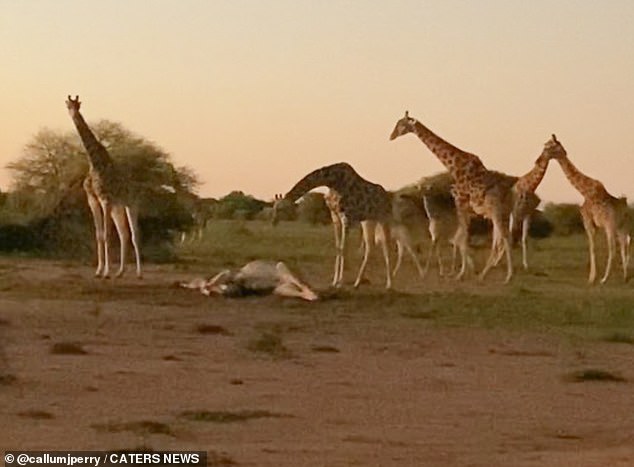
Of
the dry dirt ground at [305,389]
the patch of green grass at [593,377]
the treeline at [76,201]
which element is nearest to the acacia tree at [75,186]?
the treeline at [76,201]

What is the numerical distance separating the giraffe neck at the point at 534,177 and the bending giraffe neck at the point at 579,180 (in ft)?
1.67

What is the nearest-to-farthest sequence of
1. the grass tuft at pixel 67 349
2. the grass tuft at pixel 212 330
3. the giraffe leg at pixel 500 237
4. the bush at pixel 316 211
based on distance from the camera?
1. the grass tuft at pixel 67 349
2. the grass tuft at pixel 212 330
3. the giraffe leg at pixel 500 237
4. the bush at pixel 316 211

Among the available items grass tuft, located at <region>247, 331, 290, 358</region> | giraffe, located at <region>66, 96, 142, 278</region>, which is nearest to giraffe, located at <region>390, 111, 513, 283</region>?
giraffe, located at <region>66, 96, 142, 278</region>

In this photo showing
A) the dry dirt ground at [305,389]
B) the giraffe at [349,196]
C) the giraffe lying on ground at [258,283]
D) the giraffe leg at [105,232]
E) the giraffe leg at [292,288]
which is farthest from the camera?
the giraffe leg at [105,232]

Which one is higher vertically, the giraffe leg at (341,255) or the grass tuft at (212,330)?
the giraffe leg at (341,255)

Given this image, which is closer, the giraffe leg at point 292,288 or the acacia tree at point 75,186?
the giraffe leg at point 292,288

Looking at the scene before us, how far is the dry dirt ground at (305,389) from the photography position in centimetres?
939

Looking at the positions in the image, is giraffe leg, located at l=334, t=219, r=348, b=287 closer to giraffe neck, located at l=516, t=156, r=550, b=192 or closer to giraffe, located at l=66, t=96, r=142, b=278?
giraffe, located at l=66, t=96, r=142, b=278

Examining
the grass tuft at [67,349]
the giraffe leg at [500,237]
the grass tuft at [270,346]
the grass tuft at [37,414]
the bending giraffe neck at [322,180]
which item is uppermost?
the bending giraffe neck at [322,180]

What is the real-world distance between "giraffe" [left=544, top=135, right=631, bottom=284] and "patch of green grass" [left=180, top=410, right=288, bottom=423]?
1856 cm

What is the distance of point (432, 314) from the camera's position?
19.4 m

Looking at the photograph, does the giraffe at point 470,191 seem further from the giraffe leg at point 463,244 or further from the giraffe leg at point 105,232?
the giraffe leg at point 105,232

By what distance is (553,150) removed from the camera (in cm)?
2880

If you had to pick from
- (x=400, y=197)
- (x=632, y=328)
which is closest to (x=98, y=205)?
(x=400, y=197)
